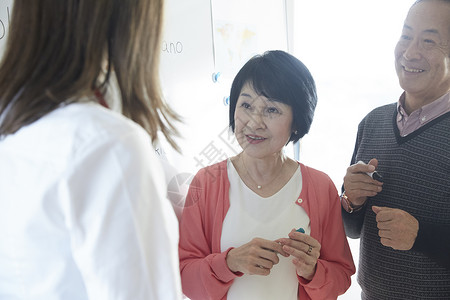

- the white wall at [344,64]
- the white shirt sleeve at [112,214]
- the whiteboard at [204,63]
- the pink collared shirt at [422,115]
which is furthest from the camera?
the white wall at [344,64]

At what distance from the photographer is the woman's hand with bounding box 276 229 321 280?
1.05 m

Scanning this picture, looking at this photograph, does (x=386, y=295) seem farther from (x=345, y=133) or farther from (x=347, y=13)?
(x=347, y=13)

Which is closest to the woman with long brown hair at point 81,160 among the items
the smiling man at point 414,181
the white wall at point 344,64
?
the smiling man at point 414,181

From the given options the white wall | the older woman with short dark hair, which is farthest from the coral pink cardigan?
the white wall

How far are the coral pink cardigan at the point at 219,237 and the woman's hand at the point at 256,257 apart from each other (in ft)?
0.17

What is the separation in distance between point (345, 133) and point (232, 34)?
49.2 inches

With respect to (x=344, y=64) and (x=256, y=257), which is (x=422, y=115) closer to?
(x=256, y=257)

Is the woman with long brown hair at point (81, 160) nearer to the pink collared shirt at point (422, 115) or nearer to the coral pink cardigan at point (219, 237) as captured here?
the coral pink cardigan at point (219, 237)

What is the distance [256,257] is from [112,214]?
0.65 metres

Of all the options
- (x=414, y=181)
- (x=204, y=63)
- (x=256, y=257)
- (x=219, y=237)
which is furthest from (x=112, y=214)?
(x=204, y=63)

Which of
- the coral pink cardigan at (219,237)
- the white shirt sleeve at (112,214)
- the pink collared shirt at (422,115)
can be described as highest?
the white shirt sleeve at (112,214)

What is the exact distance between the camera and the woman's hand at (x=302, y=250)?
105cm

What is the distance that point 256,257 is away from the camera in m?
1.04

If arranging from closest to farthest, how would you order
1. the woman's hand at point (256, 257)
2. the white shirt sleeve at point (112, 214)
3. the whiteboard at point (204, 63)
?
the white shirt sleeve at point (112, 214) → the woman's hand at point (256, 257) → the whiteboard at point (204, 63)
